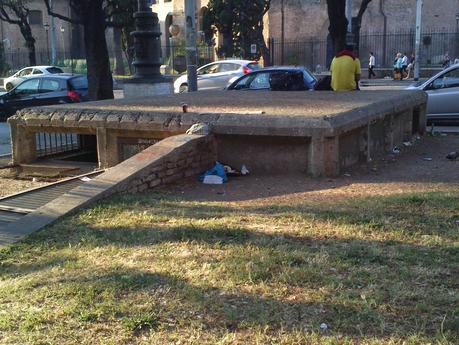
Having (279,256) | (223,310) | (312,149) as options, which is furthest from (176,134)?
(223,310)

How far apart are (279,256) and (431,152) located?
272 inches

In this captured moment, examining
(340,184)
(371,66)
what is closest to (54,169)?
(340,184)

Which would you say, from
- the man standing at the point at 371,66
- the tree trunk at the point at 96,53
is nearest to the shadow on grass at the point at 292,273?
the tree trunk at the point at 96,53

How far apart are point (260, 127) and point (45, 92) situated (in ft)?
46.7

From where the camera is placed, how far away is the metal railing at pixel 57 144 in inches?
483

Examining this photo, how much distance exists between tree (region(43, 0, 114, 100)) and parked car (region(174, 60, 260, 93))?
8535 mm

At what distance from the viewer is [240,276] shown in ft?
14.6

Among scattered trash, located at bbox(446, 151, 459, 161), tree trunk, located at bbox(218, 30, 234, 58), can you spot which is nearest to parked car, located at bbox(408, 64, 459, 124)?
scattered trash, located at bbox(446, 151, 459, 161)

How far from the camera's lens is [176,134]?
9.19 m

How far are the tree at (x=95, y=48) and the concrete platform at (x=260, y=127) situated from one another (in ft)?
19.2

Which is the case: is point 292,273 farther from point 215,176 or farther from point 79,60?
point 79,60

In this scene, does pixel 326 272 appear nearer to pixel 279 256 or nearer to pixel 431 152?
pixel 279 256

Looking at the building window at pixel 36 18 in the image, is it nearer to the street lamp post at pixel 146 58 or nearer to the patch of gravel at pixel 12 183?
the street lamp post at pixel 146 58

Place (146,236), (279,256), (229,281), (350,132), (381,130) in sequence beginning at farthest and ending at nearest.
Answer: (381,130)
(350,132)
(146,236)
(279,256)
(229,281)
